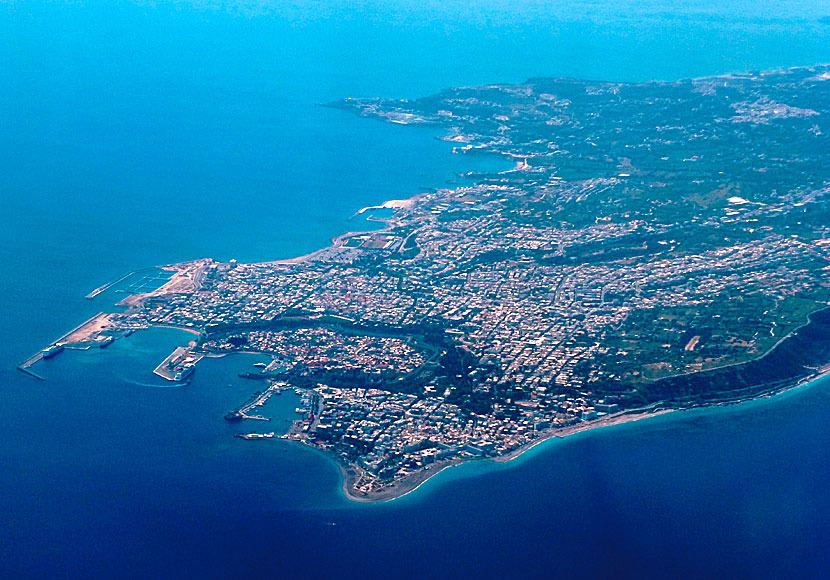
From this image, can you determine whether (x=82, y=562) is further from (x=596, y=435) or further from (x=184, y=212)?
(x=184, y=212)

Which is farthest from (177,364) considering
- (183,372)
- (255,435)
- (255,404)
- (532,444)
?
(532,444)

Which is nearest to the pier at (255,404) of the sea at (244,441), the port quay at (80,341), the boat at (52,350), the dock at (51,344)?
the sea at (244,441)

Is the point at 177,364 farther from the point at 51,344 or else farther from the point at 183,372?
the point at 51,344

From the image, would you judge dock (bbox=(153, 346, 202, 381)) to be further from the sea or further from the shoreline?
the shoreline

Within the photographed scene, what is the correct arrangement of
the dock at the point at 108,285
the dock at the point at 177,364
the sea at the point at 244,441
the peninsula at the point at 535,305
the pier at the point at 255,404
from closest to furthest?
the sea at the point at 244,441, the pier at the point at 255,404, the peninsula at the point at 535,305, the dock at the point at 177,364, the dock at the point at 108,285

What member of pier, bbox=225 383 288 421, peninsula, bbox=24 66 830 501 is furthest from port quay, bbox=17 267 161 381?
pier, bbox=225 383 288 421

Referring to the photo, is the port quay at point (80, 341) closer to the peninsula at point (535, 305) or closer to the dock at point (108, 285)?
the peninsula at point (535, 305)
